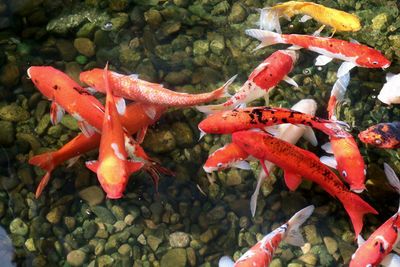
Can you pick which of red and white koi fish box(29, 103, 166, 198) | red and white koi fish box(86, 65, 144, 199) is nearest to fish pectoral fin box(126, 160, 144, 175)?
red and white koi fish box(86, 65, 144, 199)

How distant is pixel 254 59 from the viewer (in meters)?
4.99

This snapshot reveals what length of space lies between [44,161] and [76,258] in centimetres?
79

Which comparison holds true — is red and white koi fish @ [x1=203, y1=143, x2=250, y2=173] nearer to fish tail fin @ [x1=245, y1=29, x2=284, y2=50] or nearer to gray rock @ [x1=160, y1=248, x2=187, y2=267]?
gray rock @ [x1=160, y1=248, x2=187, y2=267]

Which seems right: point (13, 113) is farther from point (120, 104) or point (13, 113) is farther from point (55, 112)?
point (120, 104)

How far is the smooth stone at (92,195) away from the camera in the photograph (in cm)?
427

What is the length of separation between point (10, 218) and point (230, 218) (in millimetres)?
1758

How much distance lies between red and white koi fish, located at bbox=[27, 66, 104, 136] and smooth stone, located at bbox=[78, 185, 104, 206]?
514 millimetres

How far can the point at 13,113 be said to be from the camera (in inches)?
177

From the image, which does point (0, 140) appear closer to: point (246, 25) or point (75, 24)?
point (75, 24)

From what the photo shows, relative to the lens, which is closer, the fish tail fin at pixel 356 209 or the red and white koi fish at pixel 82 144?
the fish tail fin at pixel 356 209

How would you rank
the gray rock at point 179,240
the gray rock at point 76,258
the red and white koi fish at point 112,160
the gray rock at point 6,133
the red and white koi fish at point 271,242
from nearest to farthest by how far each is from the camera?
the red and white koi fish at point 112,160
the red and white koi fish at point 271,242
the gray rock at point 76,258
the gray rock at point 179,240
the gray rock at point 6,133

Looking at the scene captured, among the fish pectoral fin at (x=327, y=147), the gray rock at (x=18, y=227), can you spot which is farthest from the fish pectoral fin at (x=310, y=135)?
the gray rock at (x=18, y=227)

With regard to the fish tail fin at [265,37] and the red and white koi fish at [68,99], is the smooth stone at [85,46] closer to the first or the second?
the red and white koi fish at [68,99]

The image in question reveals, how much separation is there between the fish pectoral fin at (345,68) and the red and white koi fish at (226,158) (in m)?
1.24
